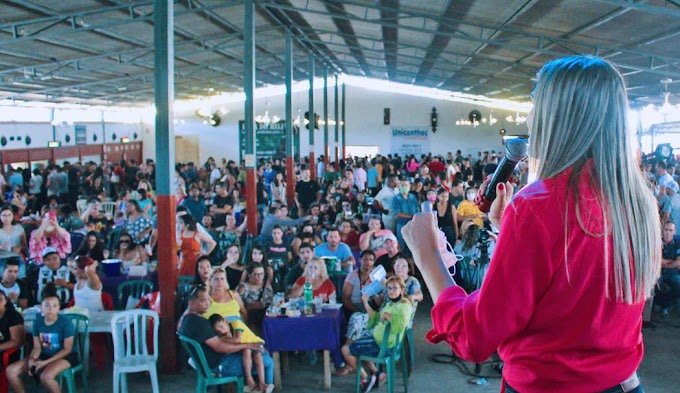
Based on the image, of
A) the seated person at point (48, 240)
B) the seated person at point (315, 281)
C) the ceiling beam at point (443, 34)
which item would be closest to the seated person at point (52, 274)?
the seated person at point (48, 240)

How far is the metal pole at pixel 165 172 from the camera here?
600 cm

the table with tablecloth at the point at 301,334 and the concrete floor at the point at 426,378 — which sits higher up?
the table with tablecloth at the point at 301,334

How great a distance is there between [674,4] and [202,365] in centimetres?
524

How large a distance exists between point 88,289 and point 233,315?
5.03 ft

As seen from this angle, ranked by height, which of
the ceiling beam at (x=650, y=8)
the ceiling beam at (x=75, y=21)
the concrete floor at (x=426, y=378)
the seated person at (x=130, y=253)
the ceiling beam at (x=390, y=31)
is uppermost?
the ceiling beam at (x=390, y=31)

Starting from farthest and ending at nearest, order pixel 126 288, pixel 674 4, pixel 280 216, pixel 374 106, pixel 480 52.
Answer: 1. pixel 374 106
2. pixel 480 52
3. pixel 280 216
4. pixel 126 288
5. pixel 674 4

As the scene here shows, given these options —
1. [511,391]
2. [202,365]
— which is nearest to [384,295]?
[202,365]

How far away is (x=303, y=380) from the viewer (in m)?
5.89

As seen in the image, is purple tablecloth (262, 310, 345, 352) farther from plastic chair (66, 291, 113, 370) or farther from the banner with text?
the banner with text

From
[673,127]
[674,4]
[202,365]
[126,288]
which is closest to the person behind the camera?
[202,365]

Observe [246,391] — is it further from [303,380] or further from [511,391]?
[511,391]

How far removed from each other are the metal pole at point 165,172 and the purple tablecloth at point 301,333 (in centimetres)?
105

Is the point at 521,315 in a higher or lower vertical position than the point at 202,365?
higher

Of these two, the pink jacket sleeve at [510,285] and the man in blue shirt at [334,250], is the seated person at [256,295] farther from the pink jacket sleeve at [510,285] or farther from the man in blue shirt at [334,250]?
the pink jacket sleeve at [510,285]
